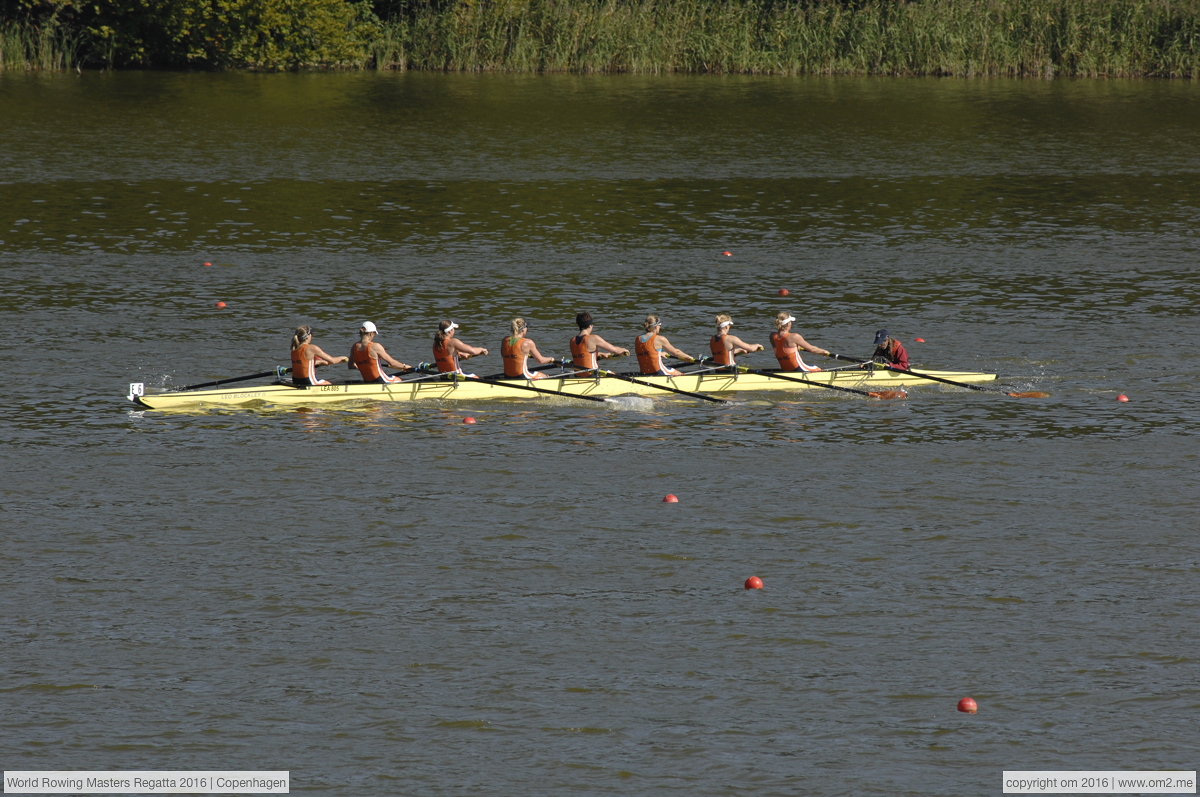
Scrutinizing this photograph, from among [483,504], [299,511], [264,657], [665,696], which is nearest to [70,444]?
[299,511]

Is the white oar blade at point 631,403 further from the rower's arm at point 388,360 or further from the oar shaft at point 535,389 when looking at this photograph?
the rower's arm at point 388,360

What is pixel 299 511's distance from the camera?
14188 millimetres

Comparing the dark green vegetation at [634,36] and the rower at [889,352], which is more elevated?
the dark green vegetation at [634,36]

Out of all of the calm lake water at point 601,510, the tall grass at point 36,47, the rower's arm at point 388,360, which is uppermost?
the tall grass at point 36,47

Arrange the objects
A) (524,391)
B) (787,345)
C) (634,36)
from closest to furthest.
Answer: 1. (524,391)
2. (787,345)
3. (634,36)

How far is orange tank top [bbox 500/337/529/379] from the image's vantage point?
18.5 m

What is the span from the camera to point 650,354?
1908cm

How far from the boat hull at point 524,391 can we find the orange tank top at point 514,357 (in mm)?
154

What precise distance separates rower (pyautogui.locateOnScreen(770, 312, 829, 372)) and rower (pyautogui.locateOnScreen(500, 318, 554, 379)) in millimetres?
3188

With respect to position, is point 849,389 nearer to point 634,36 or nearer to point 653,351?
point 653,351

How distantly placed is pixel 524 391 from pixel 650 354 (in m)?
1.77

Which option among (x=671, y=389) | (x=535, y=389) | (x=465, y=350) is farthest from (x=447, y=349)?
(x=671, y=389)

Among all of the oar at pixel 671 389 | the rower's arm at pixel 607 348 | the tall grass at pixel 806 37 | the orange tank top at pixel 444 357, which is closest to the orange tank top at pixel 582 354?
the rower's arm at pixel 607 348

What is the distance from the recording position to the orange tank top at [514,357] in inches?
730
